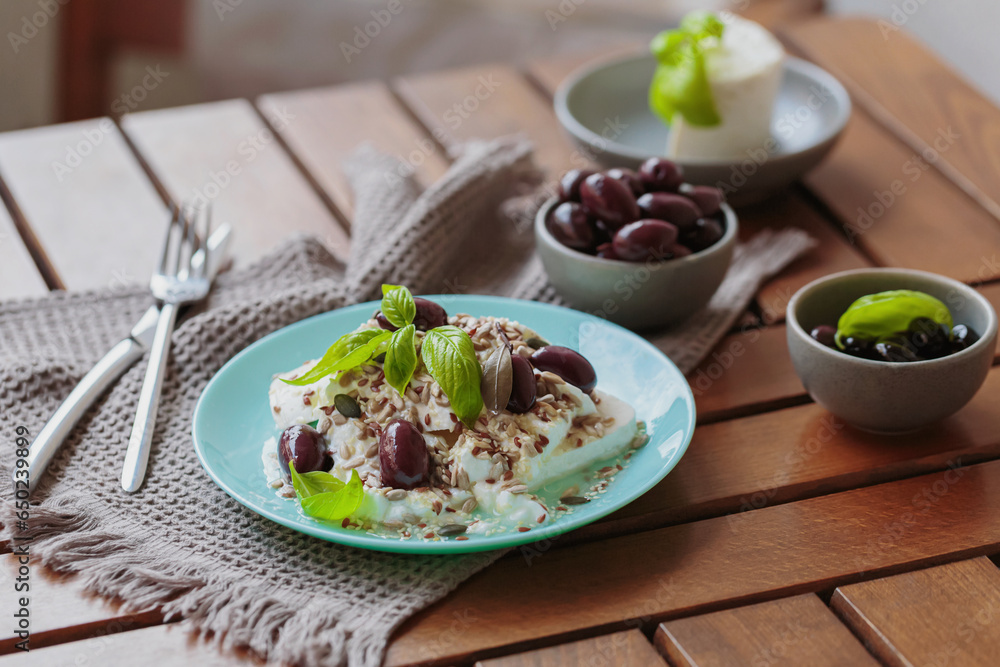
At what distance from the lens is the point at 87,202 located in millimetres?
1402

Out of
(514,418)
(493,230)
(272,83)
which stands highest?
(514,418)

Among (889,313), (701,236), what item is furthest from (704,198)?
(889,313)

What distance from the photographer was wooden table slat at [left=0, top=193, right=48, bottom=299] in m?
1.21

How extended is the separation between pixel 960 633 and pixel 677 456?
243 millimetres

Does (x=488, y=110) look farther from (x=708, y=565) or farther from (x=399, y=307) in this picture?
(x=708, y=565)

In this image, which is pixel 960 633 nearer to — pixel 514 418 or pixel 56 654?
pixel 514 418

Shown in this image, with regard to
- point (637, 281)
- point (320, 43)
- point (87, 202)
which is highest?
point (637, 281)

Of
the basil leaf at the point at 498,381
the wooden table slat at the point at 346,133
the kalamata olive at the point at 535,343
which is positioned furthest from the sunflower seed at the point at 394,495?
the wooden table slat at the point at 346,133

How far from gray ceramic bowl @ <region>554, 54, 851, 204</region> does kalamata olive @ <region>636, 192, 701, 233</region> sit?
0.23 meters

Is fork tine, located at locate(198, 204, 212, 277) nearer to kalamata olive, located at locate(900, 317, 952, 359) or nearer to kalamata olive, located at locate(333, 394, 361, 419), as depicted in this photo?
kalamata olive, located at locate(333, 394, 361, 419)

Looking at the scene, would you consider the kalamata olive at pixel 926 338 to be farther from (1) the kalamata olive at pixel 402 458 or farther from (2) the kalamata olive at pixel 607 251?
(1) the kalamata olive at pixel 402 458

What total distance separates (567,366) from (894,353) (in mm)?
293

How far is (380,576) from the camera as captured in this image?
2.61ft

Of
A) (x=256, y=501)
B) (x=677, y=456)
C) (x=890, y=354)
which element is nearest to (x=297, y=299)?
(x=256, y=501)
